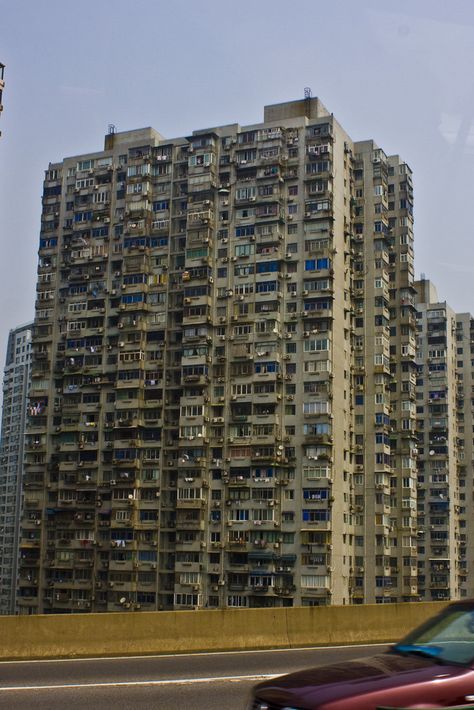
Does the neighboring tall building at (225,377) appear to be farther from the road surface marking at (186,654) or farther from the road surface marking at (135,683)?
the road surface marking at (135,683)

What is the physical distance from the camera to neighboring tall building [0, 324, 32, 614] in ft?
490

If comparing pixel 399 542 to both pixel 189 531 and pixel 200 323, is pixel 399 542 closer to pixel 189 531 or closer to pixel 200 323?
pixel 189 531

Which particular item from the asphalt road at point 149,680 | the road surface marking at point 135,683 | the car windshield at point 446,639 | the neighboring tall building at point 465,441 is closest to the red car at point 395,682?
the car windshield at point 446,639

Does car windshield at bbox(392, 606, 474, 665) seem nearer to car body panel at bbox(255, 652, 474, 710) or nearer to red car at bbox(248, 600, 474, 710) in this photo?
red car at bbox(248, 600, 474, 710)

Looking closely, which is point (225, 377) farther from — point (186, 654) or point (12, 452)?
point (12, 452)

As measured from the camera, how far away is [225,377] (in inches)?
2746

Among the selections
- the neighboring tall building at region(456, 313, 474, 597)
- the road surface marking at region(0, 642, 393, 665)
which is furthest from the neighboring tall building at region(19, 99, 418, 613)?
the road surface marking at region(0, 642, 393, 665)

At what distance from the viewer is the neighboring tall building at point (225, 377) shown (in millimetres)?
66312

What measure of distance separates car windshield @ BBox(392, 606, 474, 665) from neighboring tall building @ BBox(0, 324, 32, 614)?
138 m

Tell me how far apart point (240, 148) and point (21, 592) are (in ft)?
129

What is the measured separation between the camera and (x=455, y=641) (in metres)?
7.84


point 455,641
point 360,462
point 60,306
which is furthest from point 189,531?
Answer: point 455,641

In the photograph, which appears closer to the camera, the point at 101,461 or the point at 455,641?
the point at 455,641

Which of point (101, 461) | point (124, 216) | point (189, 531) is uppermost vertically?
point (124, 216)
